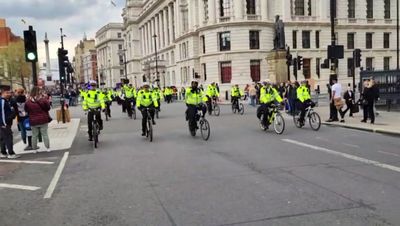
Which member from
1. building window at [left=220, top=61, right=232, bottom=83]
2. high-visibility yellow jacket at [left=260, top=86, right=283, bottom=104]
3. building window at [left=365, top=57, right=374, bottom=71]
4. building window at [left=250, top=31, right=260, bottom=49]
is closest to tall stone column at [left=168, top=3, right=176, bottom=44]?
building window at [left=220, top=61, right=232, bottom=83]

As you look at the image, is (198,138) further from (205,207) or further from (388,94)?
(388,94)

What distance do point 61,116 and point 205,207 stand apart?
61.4 feet

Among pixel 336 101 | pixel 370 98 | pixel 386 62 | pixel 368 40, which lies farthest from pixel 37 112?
pixel 386 62

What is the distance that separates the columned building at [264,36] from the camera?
61.4 metres

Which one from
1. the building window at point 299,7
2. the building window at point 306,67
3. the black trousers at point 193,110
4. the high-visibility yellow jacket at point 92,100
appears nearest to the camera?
the high-visibility yellow jacket at point 92,100

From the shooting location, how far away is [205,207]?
6457 millimetres

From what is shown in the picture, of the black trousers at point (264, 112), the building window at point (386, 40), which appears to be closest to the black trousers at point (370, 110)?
the black trousers at point (264, 112)

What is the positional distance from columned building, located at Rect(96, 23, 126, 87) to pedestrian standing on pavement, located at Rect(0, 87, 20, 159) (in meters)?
139

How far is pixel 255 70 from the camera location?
61938mm

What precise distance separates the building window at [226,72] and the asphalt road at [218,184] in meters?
48.7

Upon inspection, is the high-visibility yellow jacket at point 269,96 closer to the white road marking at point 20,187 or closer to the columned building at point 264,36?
the white road marking at point 20,187

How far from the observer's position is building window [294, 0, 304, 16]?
217 feet

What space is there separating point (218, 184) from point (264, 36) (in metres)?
56.4

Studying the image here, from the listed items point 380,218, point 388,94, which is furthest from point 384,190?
point 388,94
